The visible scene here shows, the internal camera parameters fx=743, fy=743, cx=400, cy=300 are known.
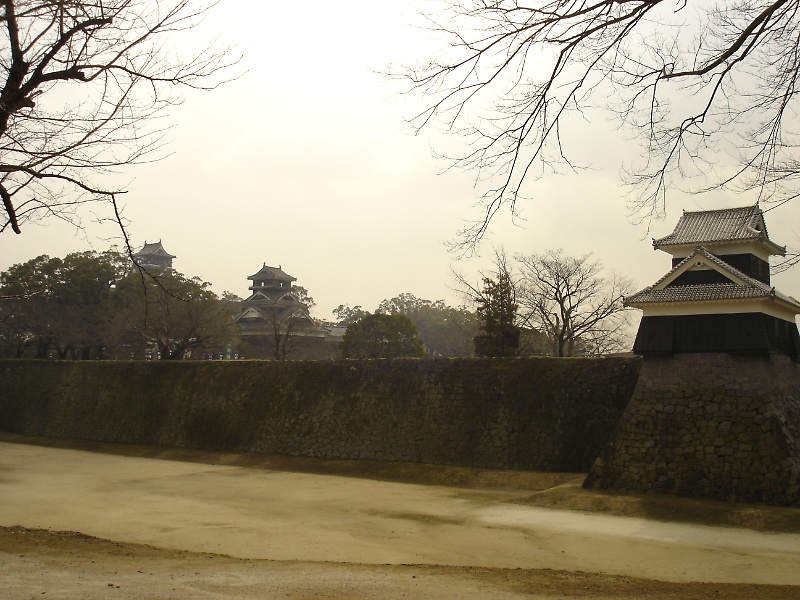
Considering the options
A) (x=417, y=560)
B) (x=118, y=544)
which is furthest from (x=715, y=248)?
(x=118, y=544)

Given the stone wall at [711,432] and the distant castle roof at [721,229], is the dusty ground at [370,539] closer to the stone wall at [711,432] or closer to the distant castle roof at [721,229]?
the stone wall at [711,432]

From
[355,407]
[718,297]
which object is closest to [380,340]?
[355,407]

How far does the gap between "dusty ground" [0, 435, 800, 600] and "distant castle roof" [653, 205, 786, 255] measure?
18.2 ft

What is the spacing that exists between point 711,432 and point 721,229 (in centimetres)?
450

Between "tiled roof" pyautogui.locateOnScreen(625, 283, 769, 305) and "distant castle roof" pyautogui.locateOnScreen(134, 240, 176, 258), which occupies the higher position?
"distant castle roof" pyautogui.locateOnScreen(134, 240, 176, 258)

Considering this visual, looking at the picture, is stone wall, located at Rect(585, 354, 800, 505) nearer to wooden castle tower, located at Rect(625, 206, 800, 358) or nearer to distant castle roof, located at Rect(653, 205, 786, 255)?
wooden castle tower, located at Rect(625, 206, 800, 358)

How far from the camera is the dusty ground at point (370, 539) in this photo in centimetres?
711

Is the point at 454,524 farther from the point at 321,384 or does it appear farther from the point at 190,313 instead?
the point at 190,313

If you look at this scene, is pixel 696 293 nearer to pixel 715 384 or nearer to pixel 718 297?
pixel 718 297

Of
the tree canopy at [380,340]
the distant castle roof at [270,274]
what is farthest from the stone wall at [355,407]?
the distant castle roof at [270,274]

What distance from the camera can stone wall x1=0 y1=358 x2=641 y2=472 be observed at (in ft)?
57.8

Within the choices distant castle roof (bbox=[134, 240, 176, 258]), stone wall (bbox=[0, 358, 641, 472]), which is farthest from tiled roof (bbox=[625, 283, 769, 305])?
distant castle roof (bbox=[134, 240, 176, 258])

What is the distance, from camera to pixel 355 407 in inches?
828

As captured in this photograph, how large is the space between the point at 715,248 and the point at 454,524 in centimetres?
819
